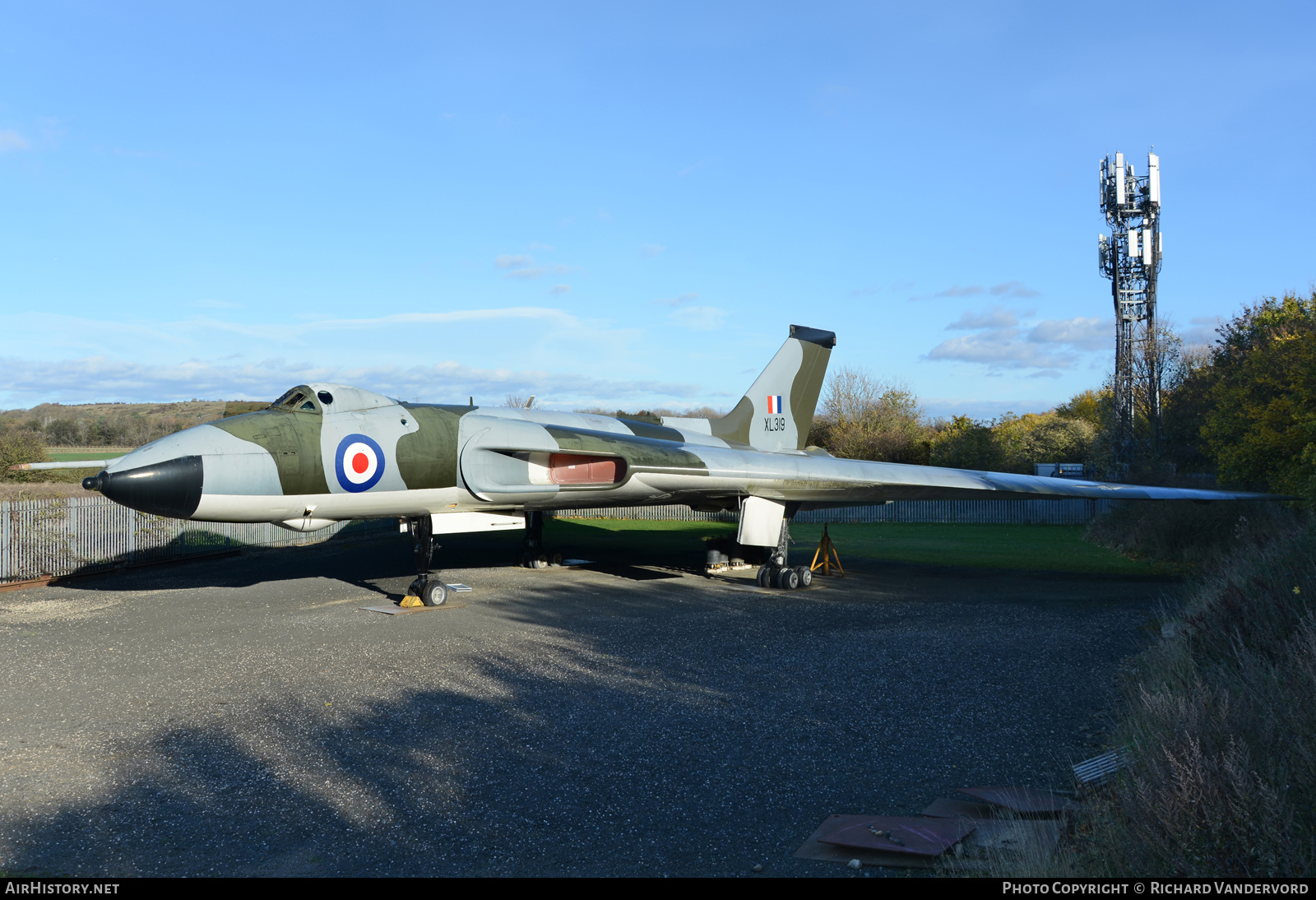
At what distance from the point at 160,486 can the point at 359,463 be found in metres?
2.70

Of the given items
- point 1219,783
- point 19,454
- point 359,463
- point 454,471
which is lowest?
point 1219,783

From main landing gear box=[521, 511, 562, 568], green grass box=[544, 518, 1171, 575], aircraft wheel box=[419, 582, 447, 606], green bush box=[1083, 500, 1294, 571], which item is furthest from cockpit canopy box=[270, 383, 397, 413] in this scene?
green bush box=[1083, 500, 1294, 571]

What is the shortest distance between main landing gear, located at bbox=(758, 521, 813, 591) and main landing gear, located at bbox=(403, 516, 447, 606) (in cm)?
640

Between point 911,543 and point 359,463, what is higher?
point 359,463

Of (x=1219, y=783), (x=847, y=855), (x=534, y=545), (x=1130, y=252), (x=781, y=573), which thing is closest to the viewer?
Answer: (x=1219, y=783)

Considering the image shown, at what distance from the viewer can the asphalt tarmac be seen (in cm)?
489

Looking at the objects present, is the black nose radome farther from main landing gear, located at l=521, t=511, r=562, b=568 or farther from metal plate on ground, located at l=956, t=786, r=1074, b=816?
metal plate on ground, located at l=956, t=786, r=1074, b=816

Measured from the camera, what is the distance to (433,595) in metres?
13.4

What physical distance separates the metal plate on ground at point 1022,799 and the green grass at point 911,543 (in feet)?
46.1

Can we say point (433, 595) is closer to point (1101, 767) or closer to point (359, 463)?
point (359, 463)

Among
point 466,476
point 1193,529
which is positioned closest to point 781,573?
point 466,476

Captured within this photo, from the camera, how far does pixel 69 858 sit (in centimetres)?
466
